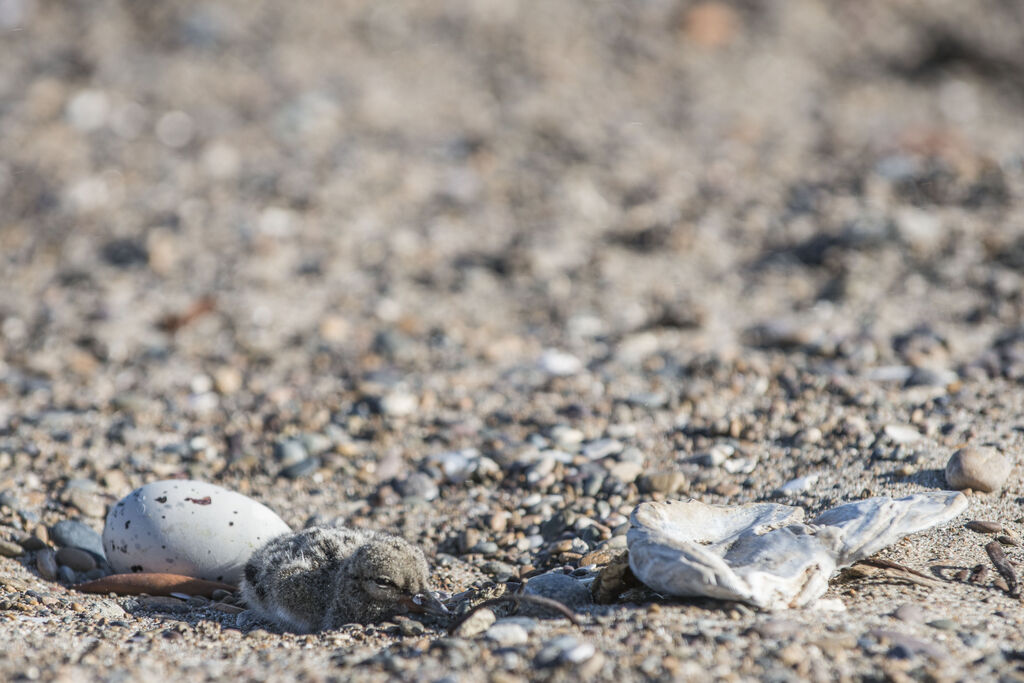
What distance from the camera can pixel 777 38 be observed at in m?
8.52

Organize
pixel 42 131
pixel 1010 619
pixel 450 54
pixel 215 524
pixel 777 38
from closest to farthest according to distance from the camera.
→ pixel 1010 619 < pixel 215 524 < pixel 42 131 < pixel 450 54 < pixel 777 38

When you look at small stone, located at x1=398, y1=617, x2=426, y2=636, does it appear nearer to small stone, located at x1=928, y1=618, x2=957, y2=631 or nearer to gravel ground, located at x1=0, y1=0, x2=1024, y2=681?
gravel ground, located at x1=0, y1=0, x2=1024, y2=681

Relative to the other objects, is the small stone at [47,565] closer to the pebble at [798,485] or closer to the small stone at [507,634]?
the small stone at [507,634]

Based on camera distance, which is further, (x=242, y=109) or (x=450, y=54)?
(x=450, y=54)

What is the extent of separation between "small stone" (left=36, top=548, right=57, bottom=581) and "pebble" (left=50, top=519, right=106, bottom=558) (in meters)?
0.07

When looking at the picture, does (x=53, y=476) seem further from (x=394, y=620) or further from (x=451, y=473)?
(x=394, y=620)

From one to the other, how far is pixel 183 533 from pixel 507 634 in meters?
1.36

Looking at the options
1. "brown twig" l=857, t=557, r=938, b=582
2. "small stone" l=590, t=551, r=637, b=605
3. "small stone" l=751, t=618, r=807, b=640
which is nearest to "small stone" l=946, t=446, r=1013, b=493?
"brown twig" l=857, t=557, r=938, b=582

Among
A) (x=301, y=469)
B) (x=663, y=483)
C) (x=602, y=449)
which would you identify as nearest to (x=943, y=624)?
(x=663, y=483)

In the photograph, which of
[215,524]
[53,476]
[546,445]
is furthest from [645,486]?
[53,476]

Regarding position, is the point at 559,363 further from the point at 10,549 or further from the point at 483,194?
the point at 10,549

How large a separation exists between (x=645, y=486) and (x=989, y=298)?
2600 millimetres

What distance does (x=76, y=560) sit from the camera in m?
3.44

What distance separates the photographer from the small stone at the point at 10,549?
11.2 ft
